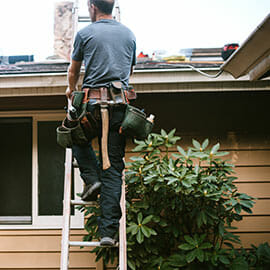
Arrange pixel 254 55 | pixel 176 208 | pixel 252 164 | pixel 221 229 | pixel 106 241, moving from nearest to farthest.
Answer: pixel 106 241
pixel 254 55
pixel 221 229
pixel 176 208
pixel 252 164

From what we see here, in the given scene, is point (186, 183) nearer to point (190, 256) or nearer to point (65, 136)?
point (190, 256)

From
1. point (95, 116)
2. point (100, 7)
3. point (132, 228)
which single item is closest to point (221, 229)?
point (132, 228)

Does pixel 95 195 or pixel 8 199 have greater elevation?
pixel 95 195

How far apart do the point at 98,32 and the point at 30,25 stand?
2.56 m

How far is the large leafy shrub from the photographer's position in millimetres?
3770

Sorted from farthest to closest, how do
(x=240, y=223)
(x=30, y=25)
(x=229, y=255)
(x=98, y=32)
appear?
1. (x=30, y=25)
2. (x=240, y=223)
3. (x=229, y=255)
4. (x=98, y=32)

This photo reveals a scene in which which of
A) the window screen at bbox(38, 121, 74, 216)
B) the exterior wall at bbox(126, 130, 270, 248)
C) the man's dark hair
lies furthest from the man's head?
the window screen at bbox(38, 121, 74, 216)

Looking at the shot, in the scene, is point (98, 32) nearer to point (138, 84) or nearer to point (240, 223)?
point (138, 84)

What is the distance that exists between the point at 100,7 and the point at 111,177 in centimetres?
115

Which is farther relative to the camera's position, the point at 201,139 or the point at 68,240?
the point at 201,139

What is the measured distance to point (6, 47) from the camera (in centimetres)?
473

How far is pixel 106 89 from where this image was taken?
8.45 ft

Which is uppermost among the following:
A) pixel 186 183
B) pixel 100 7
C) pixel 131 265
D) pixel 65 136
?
pixel 100 7

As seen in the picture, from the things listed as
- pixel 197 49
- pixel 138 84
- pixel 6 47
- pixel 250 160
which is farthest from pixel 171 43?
pixel 6 47
